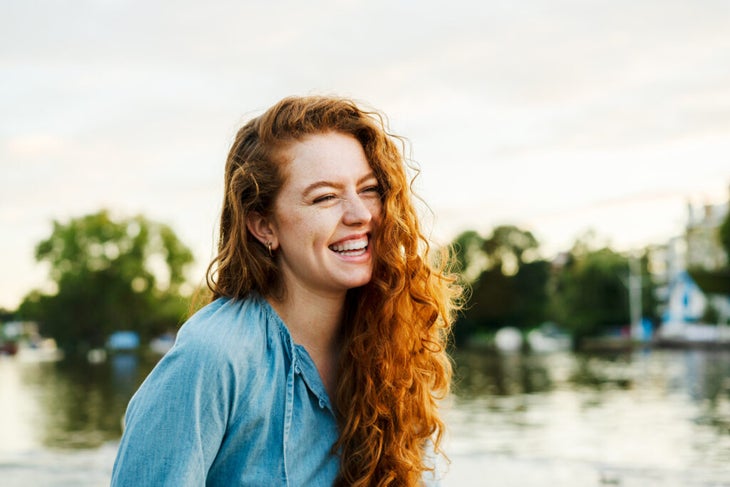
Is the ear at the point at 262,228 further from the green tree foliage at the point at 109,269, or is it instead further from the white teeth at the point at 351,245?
the green tree foliage at the point at 109,269

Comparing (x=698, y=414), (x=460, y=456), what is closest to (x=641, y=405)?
(x=698, y=414)

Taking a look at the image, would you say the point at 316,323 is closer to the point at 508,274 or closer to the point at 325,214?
the point at 325,214

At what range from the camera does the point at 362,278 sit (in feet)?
6.65


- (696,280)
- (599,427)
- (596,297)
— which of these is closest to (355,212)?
(599,427)

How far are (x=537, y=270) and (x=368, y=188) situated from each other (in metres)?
72.7

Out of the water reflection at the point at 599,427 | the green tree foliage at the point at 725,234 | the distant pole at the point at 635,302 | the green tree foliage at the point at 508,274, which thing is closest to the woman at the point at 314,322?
the water reflection at the point at 599,427

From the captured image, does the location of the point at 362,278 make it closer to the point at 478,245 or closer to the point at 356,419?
the point at 356,419

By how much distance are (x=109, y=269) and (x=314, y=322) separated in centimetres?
6566

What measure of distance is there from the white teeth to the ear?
13 centimetres

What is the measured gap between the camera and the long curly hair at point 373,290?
1.96m

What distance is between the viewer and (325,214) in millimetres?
1952

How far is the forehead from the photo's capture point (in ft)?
6.39

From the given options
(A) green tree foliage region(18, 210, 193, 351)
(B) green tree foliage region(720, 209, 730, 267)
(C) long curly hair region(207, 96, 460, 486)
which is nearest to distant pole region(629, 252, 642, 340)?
(B) green tree foliage region(720, 209, 730, 267)

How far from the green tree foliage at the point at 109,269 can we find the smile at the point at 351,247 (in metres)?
62.3
